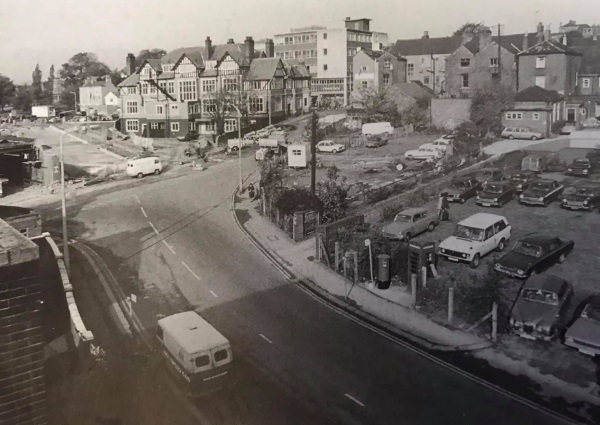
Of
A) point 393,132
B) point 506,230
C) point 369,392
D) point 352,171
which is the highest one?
point 393,132

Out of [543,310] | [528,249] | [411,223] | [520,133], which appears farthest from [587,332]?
[520,133]

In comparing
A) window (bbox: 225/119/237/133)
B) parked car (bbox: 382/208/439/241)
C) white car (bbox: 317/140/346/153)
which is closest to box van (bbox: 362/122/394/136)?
white car (bbox: 317/140/346/153)

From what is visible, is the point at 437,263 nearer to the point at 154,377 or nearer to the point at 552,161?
the point at 552,161

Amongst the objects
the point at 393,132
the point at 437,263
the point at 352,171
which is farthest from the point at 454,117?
the point at 437,263

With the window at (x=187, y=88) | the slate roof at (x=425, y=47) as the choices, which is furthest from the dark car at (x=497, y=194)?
the window at (x=187, y=88)

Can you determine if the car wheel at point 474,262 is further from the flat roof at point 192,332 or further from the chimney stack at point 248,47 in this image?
the chimney stack at point 248,47

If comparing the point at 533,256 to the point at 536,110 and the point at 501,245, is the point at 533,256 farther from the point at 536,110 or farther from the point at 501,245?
the point at 536,110

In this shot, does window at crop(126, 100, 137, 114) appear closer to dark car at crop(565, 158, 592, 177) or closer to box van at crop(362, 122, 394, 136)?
box van at crop(362, 122, 394, 136)

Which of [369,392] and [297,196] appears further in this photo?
[297,196]
